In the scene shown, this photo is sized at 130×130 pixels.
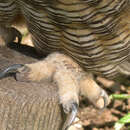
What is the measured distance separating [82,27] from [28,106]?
12.3 inches

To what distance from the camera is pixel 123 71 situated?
1.31m

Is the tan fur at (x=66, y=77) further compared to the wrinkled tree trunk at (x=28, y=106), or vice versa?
the tan fur at (x=66, y=77)

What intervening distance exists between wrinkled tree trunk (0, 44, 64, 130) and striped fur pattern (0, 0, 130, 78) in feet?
0.57

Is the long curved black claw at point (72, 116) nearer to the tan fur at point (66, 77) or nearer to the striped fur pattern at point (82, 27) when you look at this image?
the tan fur at point (66, 77)

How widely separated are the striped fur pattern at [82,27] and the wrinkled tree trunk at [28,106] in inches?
6.8

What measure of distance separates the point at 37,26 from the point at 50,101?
278 mm

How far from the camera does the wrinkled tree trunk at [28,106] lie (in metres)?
0.94

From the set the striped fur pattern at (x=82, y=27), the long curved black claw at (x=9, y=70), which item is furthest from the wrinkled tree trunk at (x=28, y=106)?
the striped fur pattern at (x=82, y=27)

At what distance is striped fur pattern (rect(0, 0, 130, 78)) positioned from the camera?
0.94 metres

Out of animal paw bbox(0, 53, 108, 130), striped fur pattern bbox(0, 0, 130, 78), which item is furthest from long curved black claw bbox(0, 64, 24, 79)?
striped fur pattern bbox(0, 0, 130, 78)

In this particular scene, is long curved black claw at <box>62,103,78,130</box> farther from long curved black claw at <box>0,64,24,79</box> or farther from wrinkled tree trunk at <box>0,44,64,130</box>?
long curved black claw at <box>0,64,24,79</box>

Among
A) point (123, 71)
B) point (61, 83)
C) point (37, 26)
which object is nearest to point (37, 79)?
point (61, 83)

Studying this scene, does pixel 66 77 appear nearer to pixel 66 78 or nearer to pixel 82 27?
pixel 66 78

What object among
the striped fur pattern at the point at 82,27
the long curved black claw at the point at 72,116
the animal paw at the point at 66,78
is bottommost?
the long curved black claw at the point at 72,116
